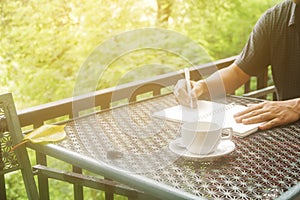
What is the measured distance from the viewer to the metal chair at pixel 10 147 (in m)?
1.54

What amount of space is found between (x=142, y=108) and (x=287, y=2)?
0.98m

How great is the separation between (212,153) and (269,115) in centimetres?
41

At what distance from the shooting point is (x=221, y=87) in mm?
2189

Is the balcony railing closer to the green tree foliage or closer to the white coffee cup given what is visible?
the white coffee cup

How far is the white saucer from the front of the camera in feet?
4.27

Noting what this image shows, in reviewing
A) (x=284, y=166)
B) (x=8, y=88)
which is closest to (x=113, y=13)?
(x=8, y=88)

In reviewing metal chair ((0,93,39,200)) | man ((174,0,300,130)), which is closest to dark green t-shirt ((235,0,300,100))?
man ((174,0,300,130))

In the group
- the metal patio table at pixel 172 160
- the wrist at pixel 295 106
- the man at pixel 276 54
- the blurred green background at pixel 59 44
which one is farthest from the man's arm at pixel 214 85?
the blurred green background at pixel 59 44

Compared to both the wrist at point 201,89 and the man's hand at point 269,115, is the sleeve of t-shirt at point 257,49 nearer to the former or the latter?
the wrist at point 201,89

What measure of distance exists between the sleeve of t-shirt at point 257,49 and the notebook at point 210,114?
21.0 inches

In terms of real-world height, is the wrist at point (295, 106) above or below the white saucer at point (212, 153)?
below

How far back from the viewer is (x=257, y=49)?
231 centimetres

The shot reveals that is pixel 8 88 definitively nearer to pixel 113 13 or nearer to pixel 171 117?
pixel 113 13

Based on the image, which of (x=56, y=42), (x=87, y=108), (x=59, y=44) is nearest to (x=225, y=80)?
(x=87, y=108)
